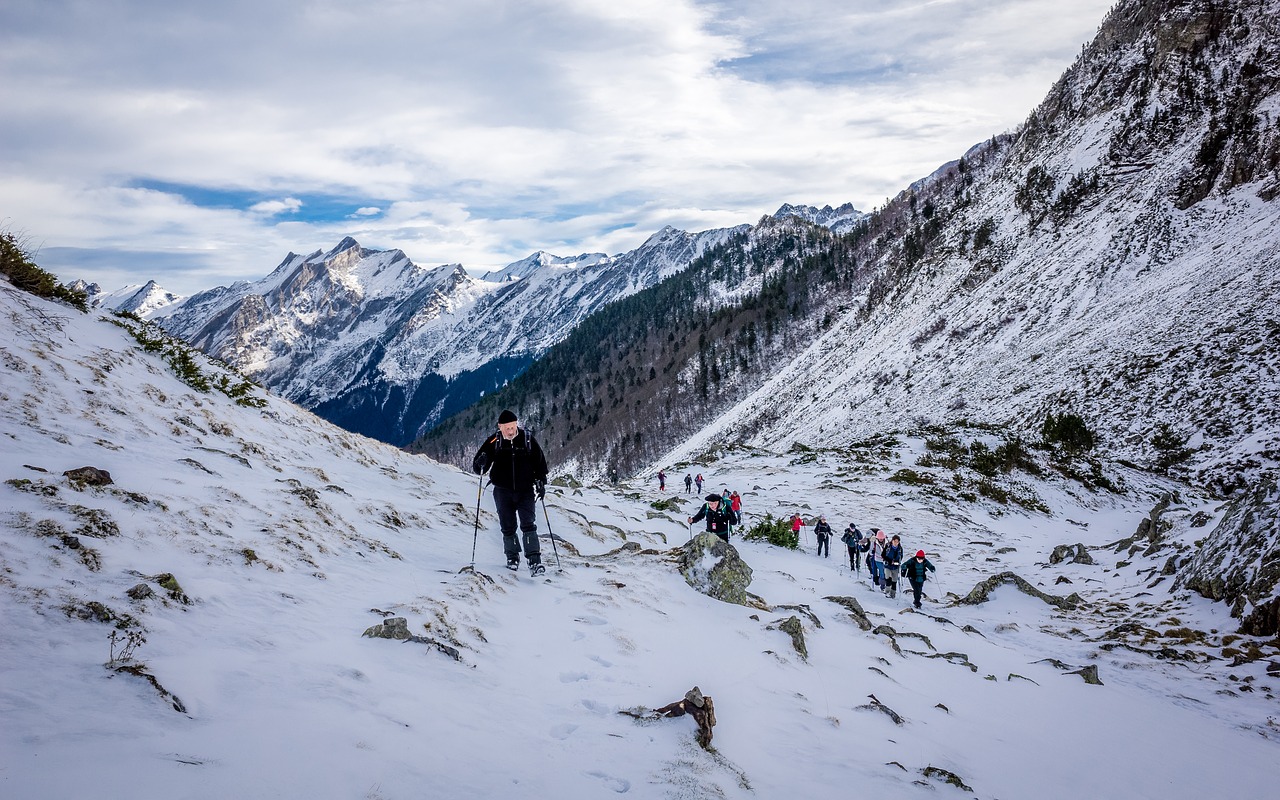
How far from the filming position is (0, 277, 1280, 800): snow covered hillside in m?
3.91

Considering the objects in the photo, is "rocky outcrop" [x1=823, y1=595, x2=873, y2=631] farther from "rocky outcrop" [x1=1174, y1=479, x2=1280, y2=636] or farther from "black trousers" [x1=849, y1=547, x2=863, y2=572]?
"rocky outcrop" [x1=1174, y1=479, x2=1280, y2=636]

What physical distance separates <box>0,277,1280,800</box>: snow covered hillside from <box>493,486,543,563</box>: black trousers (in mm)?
475

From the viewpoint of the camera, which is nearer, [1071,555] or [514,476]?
[514,476]

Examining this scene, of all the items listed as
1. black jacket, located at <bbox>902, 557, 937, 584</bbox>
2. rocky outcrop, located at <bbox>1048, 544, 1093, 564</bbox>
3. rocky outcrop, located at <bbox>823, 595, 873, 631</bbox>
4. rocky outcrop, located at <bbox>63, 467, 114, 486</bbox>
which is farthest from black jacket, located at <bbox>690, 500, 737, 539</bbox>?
rocky outcrop, located at <bbox>1048, 544, 1093, 564</bbox>

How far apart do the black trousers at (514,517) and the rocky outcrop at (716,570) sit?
10.3 feet

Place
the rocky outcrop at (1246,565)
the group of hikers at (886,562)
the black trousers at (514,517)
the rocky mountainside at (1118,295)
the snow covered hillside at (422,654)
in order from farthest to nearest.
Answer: the rocky mountainside at (1118,295)
the group of hikers at (886,562)
the rocky outcrop at (1246,565)
the black trousers at (514,517)
the snow covered hillside at (422,654)

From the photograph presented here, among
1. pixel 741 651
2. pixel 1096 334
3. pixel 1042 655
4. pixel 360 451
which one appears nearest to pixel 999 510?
pixel 1042 655

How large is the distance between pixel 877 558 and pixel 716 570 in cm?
1032

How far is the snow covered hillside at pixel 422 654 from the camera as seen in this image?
391 centimetres

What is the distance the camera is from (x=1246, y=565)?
547 inches

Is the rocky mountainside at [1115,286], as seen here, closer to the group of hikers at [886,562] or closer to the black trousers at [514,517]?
the group of hikers at [886,562]

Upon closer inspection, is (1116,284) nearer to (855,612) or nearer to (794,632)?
(855,612)

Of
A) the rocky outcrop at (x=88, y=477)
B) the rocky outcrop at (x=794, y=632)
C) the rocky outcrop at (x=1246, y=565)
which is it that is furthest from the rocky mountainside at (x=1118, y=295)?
the rocky outcrop at (x=88, y=477)

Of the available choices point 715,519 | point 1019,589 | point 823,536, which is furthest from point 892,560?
point 715,519
